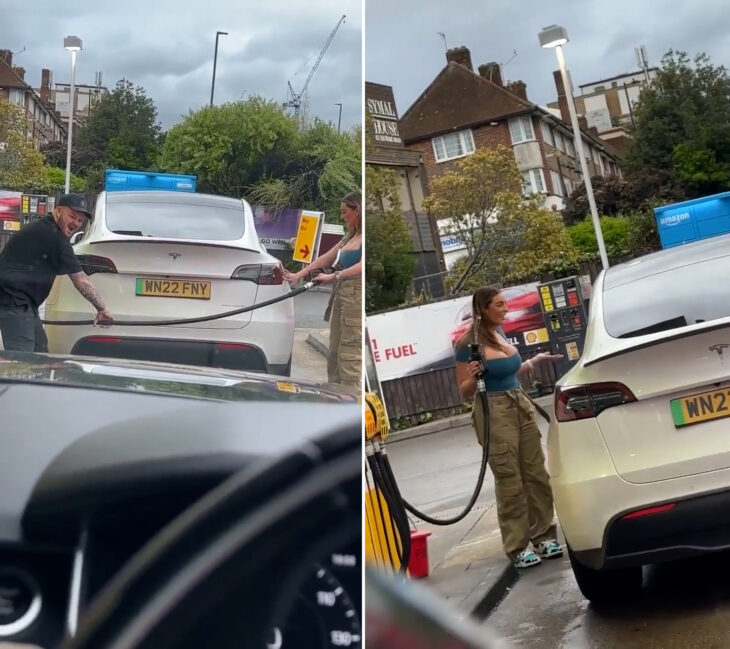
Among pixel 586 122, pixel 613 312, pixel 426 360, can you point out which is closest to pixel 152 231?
pixel 613 312

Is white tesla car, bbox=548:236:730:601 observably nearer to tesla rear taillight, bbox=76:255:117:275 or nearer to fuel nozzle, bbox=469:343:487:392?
fuel nozzle, bbox=469:343:487:392

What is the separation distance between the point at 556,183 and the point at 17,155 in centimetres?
234

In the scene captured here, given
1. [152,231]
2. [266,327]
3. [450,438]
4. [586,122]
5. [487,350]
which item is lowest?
[450,438]

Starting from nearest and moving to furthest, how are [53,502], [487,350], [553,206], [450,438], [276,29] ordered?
1. [53,502]
2. [276,29]
3. [487,350]
4. [553,206]
5. [450,438]

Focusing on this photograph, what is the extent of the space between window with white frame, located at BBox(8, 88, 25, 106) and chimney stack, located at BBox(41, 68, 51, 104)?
0.07ft

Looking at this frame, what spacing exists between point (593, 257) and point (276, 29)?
Answer: 3325 millimetres

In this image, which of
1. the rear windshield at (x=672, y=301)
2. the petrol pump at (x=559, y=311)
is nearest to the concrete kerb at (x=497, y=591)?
the rear windshield at (x=672, y=301)

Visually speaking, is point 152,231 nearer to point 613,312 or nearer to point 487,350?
point 613,312

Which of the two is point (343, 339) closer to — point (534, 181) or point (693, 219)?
point (693, 219)

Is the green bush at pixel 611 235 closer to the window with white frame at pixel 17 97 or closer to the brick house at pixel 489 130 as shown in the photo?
the brick house at pixel 489 130

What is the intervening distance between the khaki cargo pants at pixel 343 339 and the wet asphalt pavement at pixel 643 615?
1518mm

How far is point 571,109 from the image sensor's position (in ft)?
7.64

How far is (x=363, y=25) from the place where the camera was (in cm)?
102

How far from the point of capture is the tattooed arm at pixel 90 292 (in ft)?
3.27
